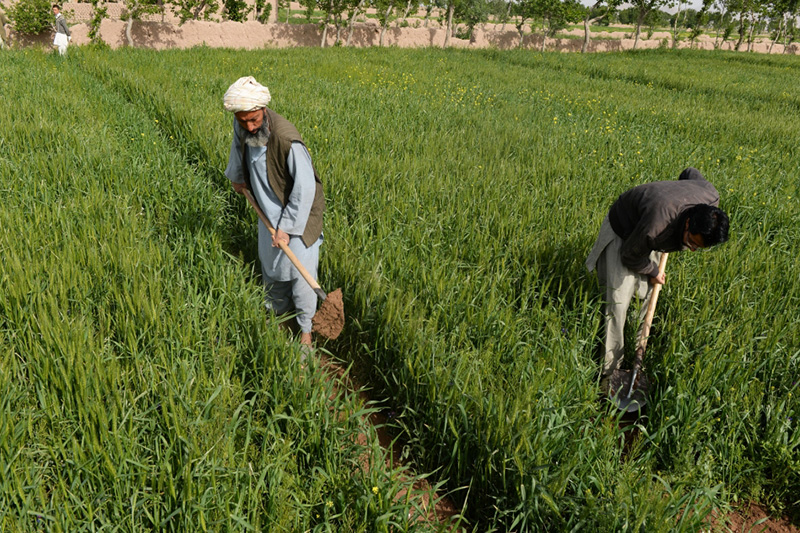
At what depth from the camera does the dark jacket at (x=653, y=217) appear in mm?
2531

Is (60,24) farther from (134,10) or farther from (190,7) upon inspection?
(190,7)

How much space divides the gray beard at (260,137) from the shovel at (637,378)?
219 centimetres

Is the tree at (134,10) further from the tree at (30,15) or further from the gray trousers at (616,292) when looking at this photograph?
the gray trousers at (616,292)

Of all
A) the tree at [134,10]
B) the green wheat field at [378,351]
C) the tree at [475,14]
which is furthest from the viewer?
the tree at [475,14]

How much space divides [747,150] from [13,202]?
26.6ft

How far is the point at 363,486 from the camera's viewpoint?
72.6 inches

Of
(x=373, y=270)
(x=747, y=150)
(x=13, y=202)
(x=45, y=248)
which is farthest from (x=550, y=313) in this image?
(x=747, y=150)

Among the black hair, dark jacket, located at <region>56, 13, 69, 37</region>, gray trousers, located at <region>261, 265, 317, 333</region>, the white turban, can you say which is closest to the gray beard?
the white turban

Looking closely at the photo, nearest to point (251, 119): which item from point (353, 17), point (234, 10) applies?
point (234, 10)

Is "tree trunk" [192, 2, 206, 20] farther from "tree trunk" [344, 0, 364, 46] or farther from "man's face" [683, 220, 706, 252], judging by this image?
"man's face" [683, 220, 706, 252]

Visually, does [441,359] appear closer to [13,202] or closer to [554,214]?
[554,214]

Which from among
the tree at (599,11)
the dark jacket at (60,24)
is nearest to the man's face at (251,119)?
the dark jacket at (60,24)

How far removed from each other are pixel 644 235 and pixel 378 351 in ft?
4.91

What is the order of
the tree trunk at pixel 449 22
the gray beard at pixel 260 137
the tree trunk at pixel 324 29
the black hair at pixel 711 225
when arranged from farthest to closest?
the tree trunk at pixel 449 22
the tree trunk at pixel 324 29
the gray beard at pixel 260 137
the black hair at pixel 711 225
